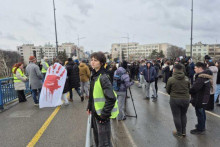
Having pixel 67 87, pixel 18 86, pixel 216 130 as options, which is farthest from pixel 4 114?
pixel 216 130

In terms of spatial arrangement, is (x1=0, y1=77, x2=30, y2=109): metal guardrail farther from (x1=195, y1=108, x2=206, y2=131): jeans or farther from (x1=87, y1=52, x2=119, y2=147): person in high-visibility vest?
(x1=195, y1=108, x2=206, y2=131): jeans

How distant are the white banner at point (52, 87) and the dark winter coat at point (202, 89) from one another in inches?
172

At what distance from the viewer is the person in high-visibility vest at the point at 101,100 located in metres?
2.26

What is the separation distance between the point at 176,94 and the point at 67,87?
14.1 ft

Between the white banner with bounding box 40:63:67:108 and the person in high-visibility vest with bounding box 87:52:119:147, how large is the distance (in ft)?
11.8

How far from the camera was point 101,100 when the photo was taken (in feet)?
7.69

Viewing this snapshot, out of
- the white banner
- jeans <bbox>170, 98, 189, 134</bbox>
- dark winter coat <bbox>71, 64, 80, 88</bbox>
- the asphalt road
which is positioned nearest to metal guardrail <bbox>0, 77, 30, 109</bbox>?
the white banner

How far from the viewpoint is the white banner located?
5.58 metres

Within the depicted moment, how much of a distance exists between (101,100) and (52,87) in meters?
3.91

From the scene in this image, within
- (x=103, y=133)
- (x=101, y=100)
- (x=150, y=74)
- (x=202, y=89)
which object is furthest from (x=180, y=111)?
(x=150, y=74)

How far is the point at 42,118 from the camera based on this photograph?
196 inches

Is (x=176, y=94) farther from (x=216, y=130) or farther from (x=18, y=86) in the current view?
(x=18, y=86)

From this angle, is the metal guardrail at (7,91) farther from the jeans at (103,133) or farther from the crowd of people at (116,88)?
the jeans at (103,133)

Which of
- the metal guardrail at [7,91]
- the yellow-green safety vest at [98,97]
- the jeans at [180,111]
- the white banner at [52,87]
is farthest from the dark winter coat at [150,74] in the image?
the metal guardrail at [7,91]
